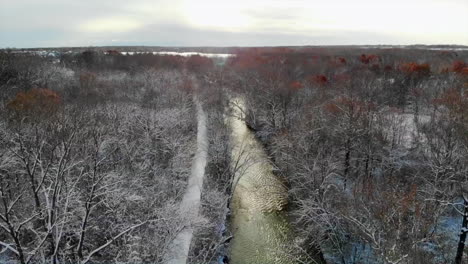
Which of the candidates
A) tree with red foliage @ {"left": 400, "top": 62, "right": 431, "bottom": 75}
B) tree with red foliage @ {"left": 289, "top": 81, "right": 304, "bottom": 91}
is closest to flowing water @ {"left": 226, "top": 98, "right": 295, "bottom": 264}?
tree with red foliage @ {"left": 289, "top": 81, "right": 304, "bottom": 91}

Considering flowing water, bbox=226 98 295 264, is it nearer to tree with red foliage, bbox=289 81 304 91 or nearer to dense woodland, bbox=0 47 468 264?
dense woodland, bbox=0 47 468 264

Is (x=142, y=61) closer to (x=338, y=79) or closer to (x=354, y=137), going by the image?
(x=338, y=79)

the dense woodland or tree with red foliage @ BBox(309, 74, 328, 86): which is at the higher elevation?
tree with red foliage @ BBox(309, 74, 328, 86)

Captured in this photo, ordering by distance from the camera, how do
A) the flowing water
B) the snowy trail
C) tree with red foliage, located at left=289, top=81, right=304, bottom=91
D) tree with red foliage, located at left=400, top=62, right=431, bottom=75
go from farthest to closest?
tree with red foliage, located at left=400, top=62, right=431, bottom=75
tree with red foliage, located at left=289, top=81, right=304, bottom=91
the flowing water
the snowy trail

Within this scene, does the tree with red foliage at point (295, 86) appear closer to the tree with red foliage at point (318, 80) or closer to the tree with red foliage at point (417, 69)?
the tree with red foliage at point (318, 80)

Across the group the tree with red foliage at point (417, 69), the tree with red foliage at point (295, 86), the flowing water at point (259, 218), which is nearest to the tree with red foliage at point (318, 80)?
the tree with red foliage at point (295, 86)

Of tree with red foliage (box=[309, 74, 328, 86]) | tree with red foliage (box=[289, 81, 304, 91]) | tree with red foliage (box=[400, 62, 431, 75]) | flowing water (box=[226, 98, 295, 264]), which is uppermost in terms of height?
tree with red foliage (box=[400, 62, 431, 75])
